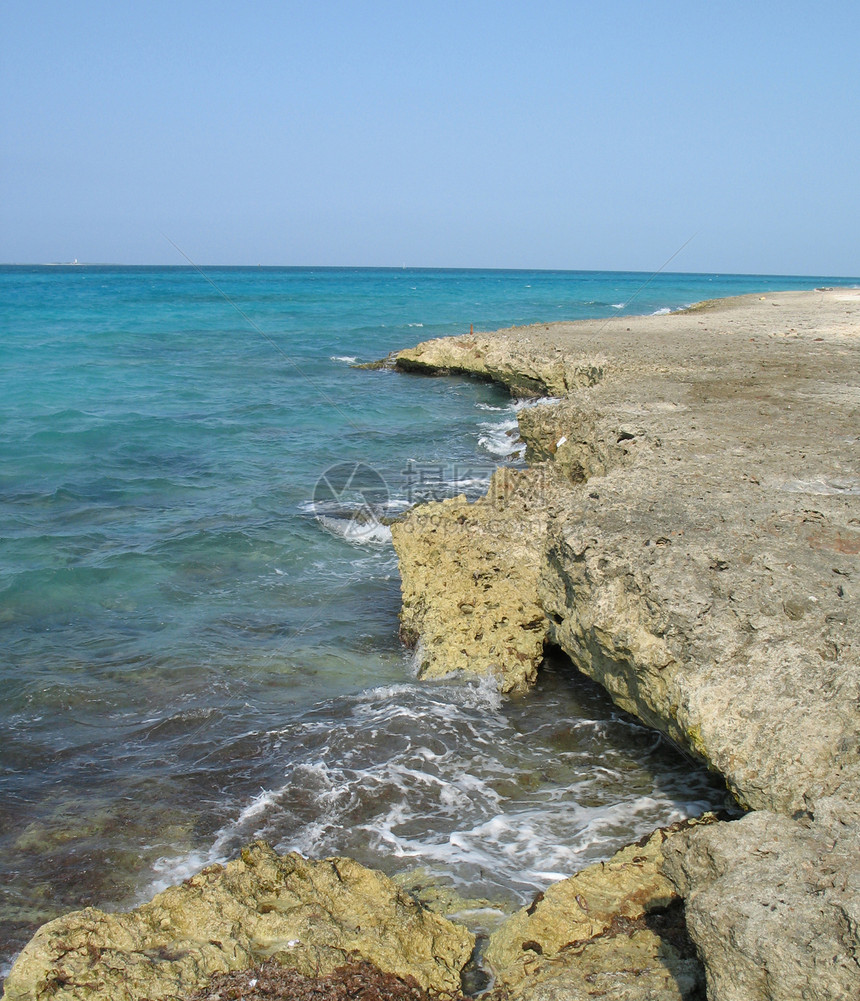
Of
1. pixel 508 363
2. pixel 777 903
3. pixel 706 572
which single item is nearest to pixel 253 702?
pixel 706 572

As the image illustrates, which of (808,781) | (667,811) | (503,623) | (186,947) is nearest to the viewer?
(186,947)

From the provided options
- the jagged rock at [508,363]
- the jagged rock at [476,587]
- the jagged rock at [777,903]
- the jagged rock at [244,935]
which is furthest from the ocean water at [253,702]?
the jagged rock at [508,363]

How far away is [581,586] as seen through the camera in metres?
4.99

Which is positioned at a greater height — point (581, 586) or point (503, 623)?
point (581, 586)

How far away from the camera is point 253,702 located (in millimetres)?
6312

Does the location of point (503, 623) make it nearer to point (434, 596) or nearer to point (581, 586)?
point (434, 596)

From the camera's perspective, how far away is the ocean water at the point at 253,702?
4508 mm

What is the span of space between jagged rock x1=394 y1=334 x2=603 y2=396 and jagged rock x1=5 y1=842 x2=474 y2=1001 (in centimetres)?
1101

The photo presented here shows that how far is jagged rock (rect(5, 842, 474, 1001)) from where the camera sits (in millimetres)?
2945

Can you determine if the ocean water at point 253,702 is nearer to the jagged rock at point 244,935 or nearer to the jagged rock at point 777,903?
the jagged rock at point 244,935

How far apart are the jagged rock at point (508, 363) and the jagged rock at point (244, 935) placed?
11010 millimetres

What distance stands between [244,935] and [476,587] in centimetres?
374

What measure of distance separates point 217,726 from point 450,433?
11.0 m

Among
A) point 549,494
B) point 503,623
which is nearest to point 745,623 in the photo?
point 503,623
